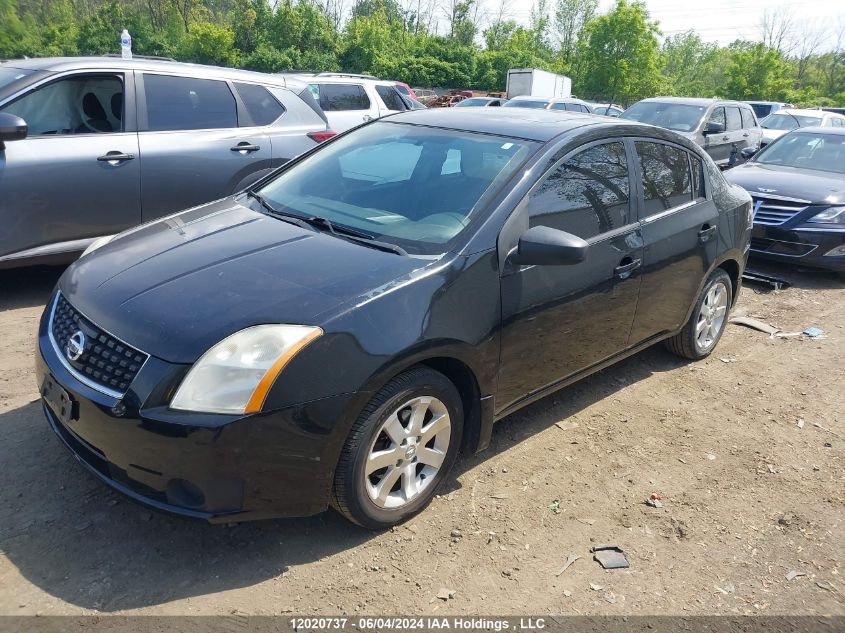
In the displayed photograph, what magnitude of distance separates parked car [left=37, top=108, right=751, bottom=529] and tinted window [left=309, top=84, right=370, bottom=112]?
8.12 metres

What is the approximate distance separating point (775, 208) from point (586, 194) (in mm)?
4961

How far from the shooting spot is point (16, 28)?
44.4 meters

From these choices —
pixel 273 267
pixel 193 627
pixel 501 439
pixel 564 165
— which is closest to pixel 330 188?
pixel 273 267

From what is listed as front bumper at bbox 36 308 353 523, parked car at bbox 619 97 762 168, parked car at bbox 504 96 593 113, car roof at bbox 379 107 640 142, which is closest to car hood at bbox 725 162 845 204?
parked car at bbox 619 97 762 168

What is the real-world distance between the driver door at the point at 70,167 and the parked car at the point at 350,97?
253 inches

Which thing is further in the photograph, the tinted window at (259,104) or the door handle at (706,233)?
the tinted window at (259,104)

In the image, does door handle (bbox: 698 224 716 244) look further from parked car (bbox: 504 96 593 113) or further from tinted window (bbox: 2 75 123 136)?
parked car (bbox: 504 96 593 113)

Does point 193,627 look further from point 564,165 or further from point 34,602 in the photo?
point 564,165

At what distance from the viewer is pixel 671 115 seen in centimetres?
1234

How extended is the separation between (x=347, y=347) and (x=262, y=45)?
160 ft

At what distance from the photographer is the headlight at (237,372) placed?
2.43 meters

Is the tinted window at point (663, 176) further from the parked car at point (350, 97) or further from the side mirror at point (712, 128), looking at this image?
the side mirror at point (712, 128)

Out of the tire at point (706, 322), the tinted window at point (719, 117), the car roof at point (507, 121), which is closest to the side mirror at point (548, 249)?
the car roof at point (507, 121)

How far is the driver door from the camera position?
4.99 meters
